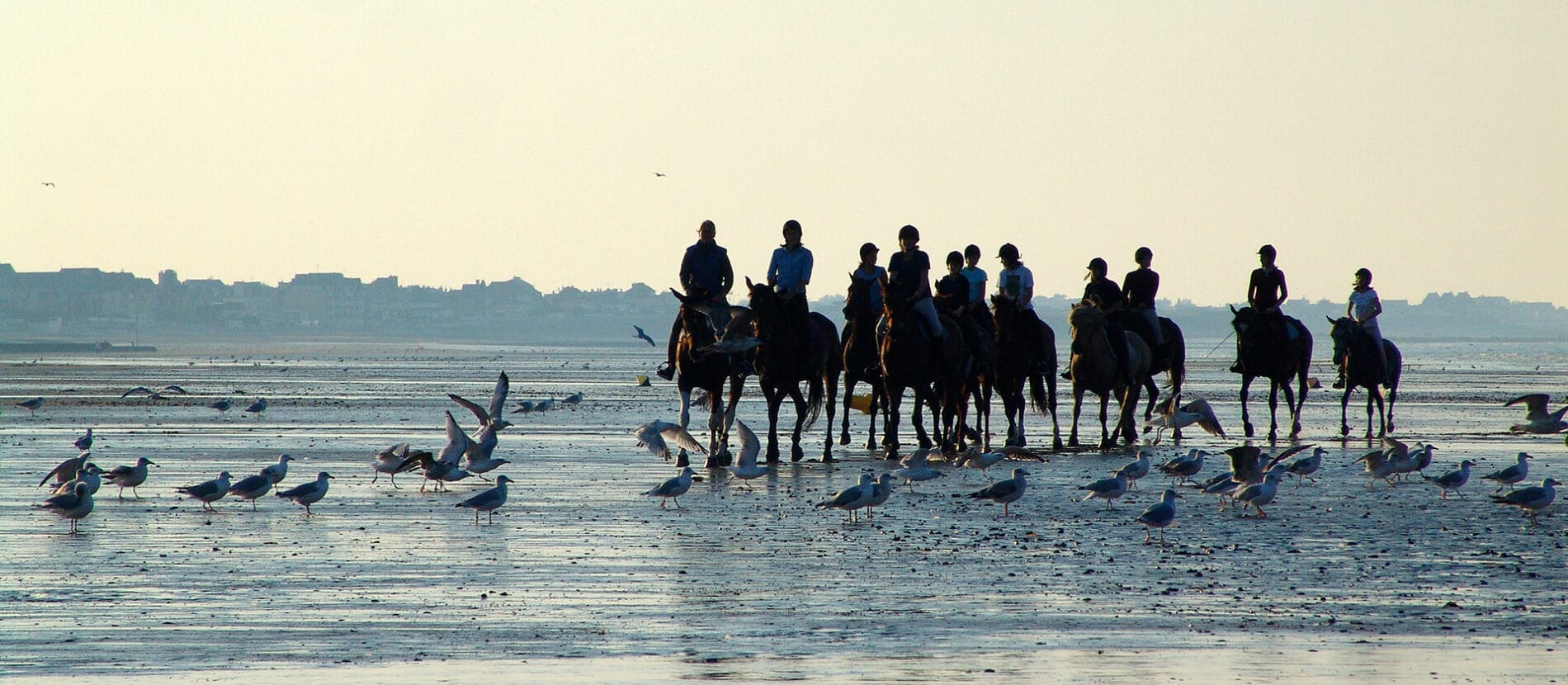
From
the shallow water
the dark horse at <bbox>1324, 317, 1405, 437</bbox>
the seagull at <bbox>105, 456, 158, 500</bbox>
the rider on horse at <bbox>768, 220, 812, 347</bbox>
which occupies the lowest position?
the shallow water

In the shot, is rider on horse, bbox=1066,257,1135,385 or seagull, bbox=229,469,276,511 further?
rider on horse, bbox=1066,257,1135,385

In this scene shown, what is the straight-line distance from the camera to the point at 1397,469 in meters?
16.4

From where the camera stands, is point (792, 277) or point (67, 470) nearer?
point (67, 470)

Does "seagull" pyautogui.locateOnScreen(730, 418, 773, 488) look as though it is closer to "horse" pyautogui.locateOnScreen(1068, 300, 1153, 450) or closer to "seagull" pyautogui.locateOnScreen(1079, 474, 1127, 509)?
"seagull" pyautogui.locateOnScreen(1079, 474, 1127, 509)

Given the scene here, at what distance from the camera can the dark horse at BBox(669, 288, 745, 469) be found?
62.5 feet

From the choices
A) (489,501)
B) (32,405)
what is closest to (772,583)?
(489,501)

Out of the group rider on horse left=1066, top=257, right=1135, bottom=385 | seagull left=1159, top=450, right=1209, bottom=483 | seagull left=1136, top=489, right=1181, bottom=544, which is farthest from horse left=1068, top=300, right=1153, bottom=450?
seagull left=1136, top=489, right=1181, bottom=544

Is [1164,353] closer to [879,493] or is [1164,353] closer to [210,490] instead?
[879,493]

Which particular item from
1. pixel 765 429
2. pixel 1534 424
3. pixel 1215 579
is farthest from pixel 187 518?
pixel 1534 424

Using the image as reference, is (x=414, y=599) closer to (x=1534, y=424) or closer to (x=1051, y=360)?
(x=1051, y=360)

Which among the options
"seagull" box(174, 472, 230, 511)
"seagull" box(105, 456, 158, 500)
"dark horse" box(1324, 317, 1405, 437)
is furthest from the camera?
"dark horse" box(1324, 317, 1405, 437)

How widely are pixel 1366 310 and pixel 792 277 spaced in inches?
417

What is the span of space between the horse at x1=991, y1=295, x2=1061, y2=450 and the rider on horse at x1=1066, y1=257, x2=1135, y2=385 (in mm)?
602

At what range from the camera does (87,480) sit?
567 inches
